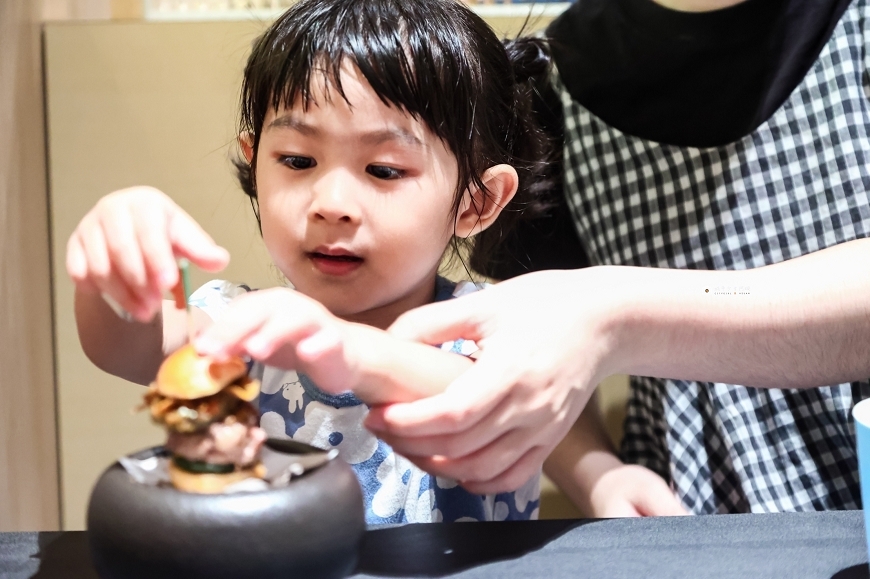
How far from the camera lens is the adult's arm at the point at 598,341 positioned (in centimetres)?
55

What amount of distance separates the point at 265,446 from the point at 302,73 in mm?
385

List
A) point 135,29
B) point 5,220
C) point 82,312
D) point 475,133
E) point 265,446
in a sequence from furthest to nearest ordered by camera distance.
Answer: point 135,29 < point 5,220 < point 475,133 < point 82,312 < point 265,446

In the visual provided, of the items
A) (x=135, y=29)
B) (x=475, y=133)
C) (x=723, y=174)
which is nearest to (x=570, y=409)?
(x=475, y=133)

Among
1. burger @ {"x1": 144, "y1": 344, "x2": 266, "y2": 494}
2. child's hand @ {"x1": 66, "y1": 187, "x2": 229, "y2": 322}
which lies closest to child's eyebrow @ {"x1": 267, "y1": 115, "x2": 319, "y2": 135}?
child's hand @ {"x1": 66, "y1": 187, "x2": 229, "y2": 322}

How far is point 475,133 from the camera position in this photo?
835 mm

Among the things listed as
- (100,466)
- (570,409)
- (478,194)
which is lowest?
(100,466)

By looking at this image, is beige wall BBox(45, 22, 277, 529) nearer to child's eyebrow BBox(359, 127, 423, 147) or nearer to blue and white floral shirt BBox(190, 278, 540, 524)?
blue and white floral shirt BBox(190, 278, 540, 524)

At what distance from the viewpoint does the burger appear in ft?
1.51

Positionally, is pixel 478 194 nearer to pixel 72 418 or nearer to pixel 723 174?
pixel 723 174

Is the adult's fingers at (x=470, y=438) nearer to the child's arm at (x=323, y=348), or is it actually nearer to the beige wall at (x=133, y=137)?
the child's arm at (x=323, y=348)

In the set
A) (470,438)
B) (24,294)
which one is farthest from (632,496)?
(24,294)

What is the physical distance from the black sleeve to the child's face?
306 millimetres

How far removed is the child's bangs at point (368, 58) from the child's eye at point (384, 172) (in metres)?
0.06

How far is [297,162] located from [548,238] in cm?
44
